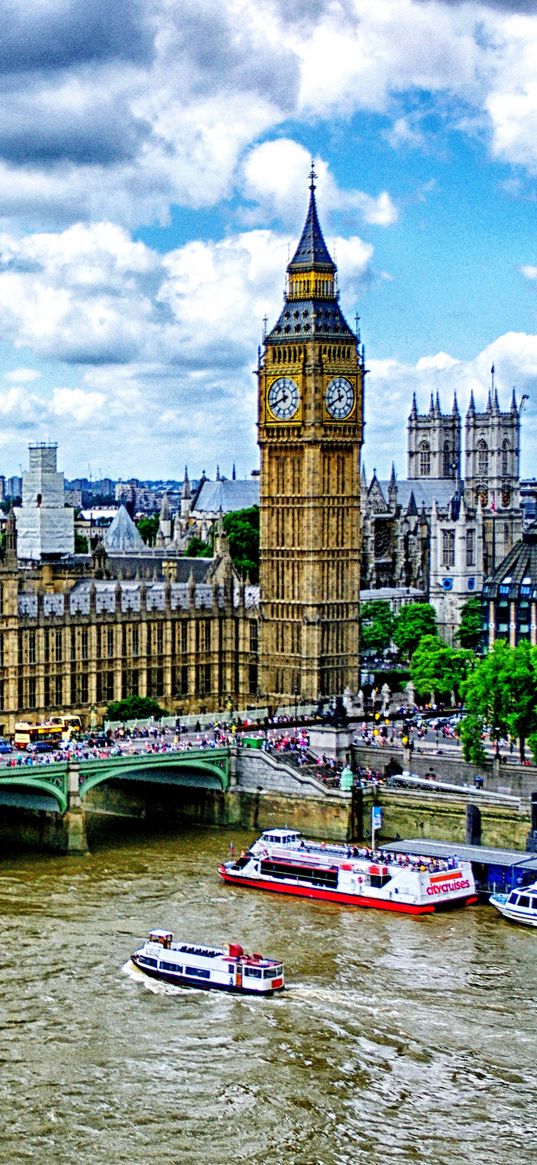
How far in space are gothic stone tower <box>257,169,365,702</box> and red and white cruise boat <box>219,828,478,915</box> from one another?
3128 cm

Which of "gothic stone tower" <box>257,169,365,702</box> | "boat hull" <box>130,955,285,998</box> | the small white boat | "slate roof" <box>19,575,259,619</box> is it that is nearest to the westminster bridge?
the small white boat

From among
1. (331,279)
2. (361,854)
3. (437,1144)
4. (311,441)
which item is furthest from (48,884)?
(331,279)

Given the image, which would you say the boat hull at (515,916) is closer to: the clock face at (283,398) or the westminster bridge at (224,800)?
the westminster bridge at (224,800)

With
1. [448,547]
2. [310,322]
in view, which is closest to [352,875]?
[310,322]

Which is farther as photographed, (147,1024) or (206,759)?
(206,759)

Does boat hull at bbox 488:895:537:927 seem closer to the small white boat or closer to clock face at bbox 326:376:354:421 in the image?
the small white boat

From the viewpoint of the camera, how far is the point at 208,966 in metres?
66.1

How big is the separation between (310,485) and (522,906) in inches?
1651

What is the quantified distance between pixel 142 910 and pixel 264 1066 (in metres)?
18.1

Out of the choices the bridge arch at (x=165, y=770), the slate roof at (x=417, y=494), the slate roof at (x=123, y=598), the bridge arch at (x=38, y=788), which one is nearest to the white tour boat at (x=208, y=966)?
the bridge arch at (x=38, y=788)

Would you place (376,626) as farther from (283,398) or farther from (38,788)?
(38,788)

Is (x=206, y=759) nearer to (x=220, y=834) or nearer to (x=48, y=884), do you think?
(x=220, y=834)

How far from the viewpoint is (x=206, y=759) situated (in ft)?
306

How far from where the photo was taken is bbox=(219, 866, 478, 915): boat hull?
3017 inches
